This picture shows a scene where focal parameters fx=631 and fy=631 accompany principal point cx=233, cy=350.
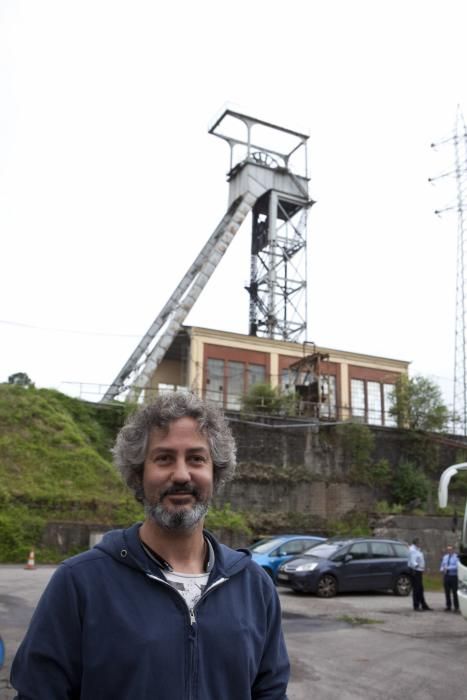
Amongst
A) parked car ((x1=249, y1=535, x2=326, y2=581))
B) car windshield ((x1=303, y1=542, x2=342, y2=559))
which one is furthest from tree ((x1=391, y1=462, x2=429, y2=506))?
car windshield ((x1=303, y1=542, x2=342, y2=559))

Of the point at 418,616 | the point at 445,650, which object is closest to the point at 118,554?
the point at 445,650

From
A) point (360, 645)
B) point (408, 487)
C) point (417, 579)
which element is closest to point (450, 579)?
point (417, 579)

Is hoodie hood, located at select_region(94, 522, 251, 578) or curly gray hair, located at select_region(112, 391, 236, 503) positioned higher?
curly gray hair, located at select_region(112, 391, 236, 503)

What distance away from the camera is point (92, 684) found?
2219mm

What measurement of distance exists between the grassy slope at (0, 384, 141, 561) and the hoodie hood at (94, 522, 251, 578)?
1963cm

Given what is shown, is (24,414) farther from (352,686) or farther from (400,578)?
(352,686)

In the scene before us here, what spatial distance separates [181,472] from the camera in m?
2.66

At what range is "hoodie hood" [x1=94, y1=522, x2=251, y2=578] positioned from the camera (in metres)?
2.46

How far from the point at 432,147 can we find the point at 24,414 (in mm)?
31918

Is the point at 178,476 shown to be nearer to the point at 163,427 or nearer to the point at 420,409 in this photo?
the point at 163,427

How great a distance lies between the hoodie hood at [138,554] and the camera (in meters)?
2.46

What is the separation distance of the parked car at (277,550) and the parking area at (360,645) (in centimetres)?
210

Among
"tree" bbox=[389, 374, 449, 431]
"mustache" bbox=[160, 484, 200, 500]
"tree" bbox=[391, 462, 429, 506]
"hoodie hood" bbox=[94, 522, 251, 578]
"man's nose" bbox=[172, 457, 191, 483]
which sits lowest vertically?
"tree" bbox=[391, 462, 429, 506]

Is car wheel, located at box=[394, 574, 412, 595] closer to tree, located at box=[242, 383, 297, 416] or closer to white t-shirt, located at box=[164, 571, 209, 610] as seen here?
tree, located at box=[242, 383, 297, 416]
